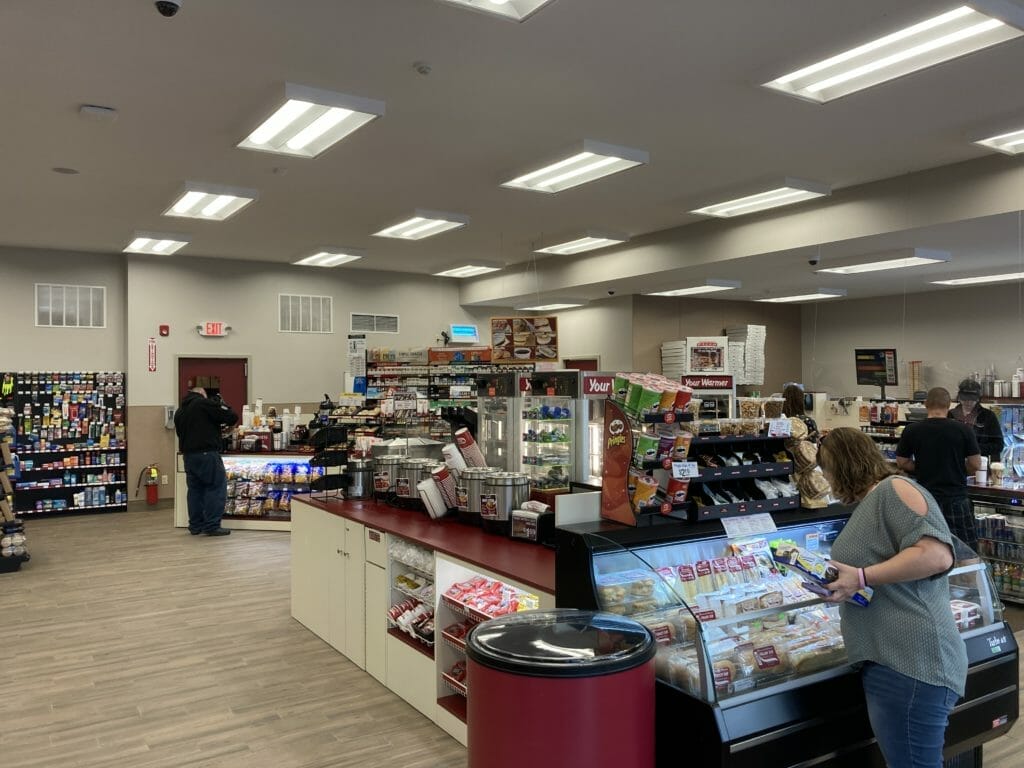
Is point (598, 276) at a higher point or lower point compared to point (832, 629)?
higher

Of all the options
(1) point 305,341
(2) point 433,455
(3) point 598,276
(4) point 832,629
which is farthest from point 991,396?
(1) point 305,341

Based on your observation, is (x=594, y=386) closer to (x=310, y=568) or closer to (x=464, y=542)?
(x=464, y=542)

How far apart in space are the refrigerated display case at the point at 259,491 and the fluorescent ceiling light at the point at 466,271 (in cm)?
383

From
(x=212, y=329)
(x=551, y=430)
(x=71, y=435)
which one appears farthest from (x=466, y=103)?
(x=71, y=435)

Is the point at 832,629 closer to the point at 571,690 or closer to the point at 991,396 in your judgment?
the point at 571,690

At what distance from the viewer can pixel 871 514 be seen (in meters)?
2.37

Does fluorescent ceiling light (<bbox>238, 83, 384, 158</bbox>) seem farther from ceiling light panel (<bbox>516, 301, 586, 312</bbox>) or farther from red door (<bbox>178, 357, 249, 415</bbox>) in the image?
ceiling light panel (<bbox>516, 301, 586, 312</bbox>)

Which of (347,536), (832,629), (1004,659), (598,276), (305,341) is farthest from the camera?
(305,341)

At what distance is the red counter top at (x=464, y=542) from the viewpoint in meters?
3.31

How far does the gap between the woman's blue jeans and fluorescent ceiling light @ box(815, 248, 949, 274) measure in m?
6.90

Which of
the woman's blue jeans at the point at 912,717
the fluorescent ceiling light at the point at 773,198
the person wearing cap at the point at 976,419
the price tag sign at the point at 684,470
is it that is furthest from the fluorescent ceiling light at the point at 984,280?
the woman's blue jeans at the point at 912,717

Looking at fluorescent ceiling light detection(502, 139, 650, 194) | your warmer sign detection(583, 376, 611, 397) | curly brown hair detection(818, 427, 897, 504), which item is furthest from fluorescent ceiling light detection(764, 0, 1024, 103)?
curly brown hair detection(818, 427, 897, 504)

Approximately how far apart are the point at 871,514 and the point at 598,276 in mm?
8493

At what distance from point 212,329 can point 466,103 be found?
752 cm
